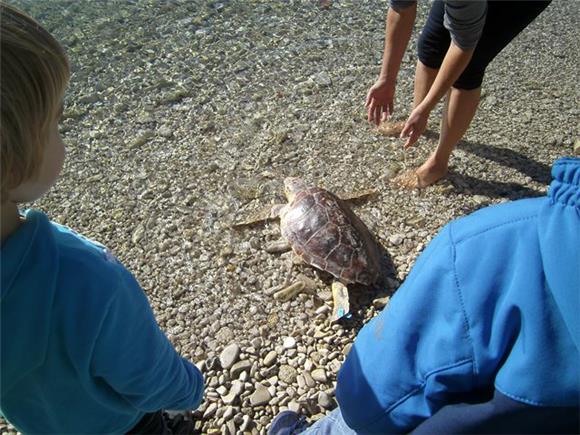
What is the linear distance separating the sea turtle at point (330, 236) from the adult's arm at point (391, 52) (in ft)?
2.11

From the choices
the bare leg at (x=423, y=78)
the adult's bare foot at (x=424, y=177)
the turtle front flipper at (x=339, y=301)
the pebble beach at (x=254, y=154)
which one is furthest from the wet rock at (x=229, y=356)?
the bare leg at (x=423, y=78)

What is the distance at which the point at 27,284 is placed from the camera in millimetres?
1025

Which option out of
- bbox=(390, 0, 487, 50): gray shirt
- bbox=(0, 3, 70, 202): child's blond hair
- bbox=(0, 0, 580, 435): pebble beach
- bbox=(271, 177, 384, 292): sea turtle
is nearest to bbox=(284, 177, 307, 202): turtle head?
bbox=(271, 177, 384, 292): sea turtle

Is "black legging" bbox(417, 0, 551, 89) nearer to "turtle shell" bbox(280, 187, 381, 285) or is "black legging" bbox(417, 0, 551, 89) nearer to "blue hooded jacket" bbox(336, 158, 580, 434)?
"turtle shell" bbox(280, 187, 381, 285)

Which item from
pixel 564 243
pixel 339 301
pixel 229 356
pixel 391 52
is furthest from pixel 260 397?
pixel 391 52

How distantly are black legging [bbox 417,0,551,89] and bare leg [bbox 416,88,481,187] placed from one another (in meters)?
0.07

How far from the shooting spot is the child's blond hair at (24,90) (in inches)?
35.8

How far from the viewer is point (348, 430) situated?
1.62 meters

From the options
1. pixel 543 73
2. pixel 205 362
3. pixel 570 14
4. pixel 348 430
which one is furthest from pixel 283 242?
pixel 570 14

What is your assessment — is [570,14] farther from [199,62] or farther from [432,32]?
[199,62]

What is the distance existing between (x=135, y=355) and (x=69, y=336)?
0.69 feet

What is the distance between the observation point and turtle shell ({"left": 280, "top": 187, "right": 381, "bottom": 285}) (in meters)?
2.62

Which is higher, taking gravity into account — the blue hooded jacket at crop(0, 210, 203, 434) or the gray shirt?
the gray shirt

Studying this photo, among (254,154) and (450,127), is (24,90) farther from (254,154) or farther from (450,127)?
(254,154)
